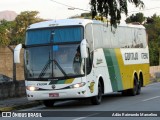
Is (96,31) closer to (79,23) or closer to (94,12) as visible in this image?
(79,23)

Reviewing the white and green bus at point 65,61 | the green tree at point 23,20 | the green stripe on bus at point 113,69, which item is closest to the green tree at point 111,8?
the white and green bus at point 65,61

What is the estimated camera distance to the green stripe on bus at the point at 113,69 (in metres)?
21.9

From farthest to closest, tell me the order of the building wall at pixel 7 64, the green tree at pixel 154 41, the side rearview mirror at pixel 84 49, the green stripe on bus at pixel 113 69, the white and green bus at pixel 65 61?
the green tree at pixel 154 41
the building wall at pixel 7 64
the green stripe on bus at pixel 113 69
the white and green bus at pixel 65 61
the side rearview mirror at pixel 84 49

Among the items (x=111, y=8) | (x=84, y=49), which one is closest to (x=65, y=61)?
(x=84, y=49)

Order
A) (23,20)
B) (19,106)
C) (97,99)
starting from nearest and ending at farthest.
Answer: (19,106), (97,99), (23,20)

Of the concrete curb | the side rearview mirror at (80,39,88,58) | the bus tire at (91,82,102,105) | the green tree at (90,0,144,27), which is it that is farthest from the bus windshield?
the green tree at (90,0,144,27)

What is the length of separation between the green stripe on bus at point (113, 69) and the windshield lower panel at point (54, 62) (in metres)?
3.08

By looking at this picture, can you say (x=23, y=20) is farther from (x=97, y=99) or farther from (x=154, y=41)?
(x=97, y=99)

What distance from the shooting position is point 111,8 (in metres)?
11.5

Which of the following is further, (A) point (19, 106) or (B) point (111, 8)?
(A) point (19, 106)

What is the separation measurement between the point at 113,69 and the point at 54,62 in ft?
14.4

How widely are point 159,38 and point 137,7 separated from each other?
82.7 meters

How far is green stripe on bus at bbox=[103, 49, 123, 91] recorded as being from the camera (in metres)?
21.9

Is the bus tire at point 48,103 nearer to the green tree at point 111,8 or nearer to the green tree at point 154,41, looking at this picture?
the green tree at point 111,8
